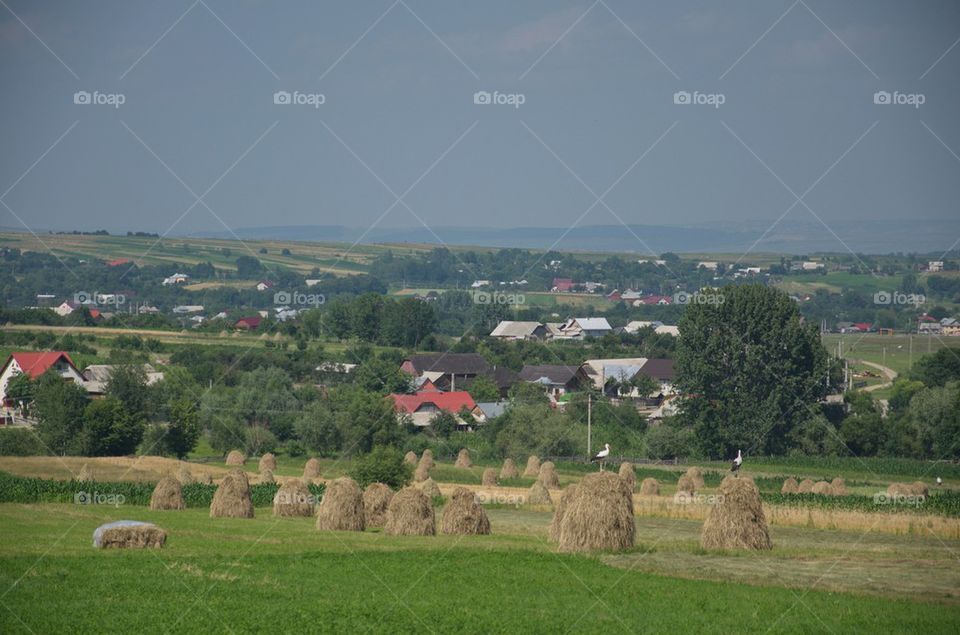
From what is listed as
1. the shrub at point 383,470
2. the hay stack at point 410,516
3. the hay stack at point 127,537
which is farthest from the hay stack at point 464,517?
the shrub at point 383,470

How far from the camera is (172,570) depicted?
26984 millimetres

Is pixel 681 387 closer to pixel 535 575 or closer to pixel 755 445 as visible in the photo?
pixel 755 445

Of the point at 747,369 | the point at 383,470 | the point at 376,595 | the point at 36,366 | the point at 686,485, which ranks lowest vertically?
the point at 686,485

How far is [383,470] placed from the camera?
49719 mm

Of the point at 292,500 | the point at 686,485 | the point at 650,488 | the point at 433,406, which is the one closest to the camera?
the point at 292,500

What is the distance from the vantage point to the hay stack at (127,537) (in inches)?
1174

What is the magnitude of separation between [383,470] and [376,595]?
79.4ft

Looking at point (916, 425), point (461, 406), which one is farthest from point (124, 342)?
point (916, 425)

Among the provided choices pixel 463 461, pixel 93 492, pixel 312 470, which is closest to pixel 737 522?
pixel 93 492

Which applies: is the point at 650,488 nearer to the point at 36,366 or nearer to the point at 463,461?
the point at 463,461

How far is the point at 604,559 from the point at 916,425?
51.5 m

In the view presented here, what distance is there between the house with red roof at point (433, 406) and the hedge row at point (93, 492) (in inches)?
1361

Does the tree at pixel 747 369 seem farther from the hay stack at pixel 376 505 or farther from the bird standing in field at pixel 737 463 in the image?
the hay stack at pixel 376 505

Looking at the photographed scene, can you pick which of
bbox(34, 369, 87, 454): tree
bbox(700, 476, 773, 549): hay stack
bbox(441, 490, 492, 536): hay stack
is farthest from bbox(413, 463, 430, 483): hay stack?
bbox(700, 476, 773, 549): hay stack
